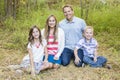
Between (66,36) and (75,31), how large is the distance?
195 millimetres

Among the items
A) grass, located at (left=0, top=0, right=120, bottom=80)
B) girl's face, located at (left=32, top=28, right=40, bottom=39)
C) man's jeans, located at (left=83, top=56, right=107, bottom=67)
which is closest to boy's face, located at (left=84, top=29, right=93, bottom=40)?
man's jeans, located at (left=83, top=56, right=107, bottom=67)

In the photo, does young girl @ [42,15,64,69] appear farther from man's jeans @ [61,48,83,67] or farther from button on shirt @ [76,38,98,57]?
button on shirt @ [76,38,98,57]

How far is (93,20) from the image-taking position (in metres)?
8.66

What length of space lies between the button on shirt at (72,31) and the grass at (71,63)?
418 millimetres

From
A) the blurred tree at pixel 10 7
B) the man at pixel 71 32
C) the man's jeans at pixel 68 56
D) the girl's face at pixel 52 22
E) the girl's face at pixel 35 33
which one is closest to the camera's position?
the girl's face at pixel 35 33

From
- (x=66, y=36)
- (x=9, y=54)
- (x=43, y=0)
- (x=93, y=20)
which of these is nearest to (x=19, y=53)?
(x=9, y=54)

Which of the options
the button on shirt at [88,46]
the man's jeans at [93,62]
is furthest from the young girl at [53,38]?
the man's jeans at [93,62]

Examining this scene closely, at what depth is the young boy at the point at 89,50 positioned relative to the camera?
19.5 ft

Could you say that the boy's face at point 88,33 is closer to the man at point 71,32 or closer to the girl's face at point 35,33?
the man at point 71,32

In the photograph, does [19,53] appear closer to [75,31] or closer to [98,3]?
[75,31]

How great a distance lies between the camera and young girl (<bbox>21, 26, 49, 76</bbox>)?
5652mm

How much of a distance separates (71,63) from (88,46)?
0.45 meters

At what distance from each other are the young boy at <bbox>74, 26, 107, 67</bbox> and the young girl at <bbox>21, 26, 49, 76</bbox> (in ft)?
2.10

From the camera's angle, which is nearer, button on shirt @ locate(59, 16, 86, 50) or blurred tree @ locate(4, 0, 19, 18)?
button on shirt @ locate(59, 16, 86, 50)
